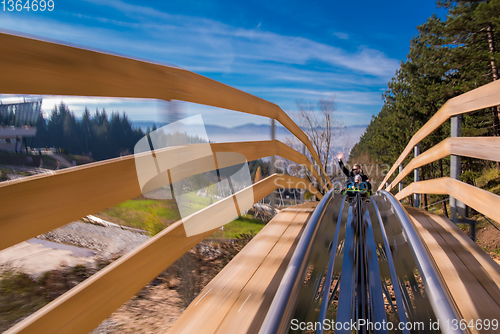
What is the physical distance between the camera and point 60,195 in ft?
3.06

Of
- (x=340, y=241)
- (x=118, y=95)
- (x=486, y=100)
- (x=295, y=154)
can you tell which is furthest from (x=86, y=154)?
(x=295, y=154)

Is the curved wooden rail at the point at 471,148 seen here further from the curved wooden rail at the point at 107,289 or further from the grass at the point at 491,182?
the grass at the point at 491,182

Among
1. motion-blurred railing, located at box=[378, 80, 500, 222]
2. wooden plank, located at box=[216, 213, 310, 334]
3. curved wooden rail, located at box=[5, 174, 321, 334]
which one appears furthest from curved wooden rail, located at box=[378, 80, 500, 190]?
curved wooden rail, located at box=[5, 174, 321, 334]

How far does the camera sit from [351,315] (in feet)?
4.89

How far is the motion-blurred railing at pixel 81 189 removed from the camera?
2.72 ft

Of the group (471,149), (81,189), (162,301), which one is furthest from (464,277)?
(81,189)

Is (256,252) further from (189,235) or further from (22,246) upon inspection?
(22,246)

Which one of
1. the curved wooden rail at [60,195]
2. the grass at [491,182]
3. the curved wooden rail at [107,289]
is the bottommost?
the grass at [491,182]

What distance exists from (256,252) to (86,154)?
149 cm

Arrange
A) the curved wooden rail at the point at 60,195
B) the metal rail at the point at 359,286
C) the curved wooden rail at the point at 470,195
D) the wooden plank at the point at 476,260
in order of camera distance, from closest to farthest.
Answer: the curved wooden rail at the point at 60,195 → the metal rail at the point at 359,286 → the wooden plank at the point at 476,260 → the curved wooden rail at the point at 470,195

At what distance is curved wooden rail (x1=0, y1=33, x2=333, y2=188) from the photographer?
0.83 meters

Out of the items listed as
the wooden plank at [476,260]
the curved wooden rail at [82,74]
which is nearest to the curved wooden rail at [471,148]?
the wooden plank at [476,260]

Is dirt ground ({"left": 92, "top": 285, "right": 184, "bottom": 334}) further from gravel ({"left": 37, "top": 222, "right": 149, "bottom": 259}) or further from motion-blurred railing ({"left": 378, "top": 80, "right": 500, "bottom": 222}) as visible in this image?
motion-blurred railing ({"left": 378, "top": 80, "right": 500, "bottom": 222})

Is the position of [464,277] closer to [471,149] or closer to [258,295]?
[471,149]
